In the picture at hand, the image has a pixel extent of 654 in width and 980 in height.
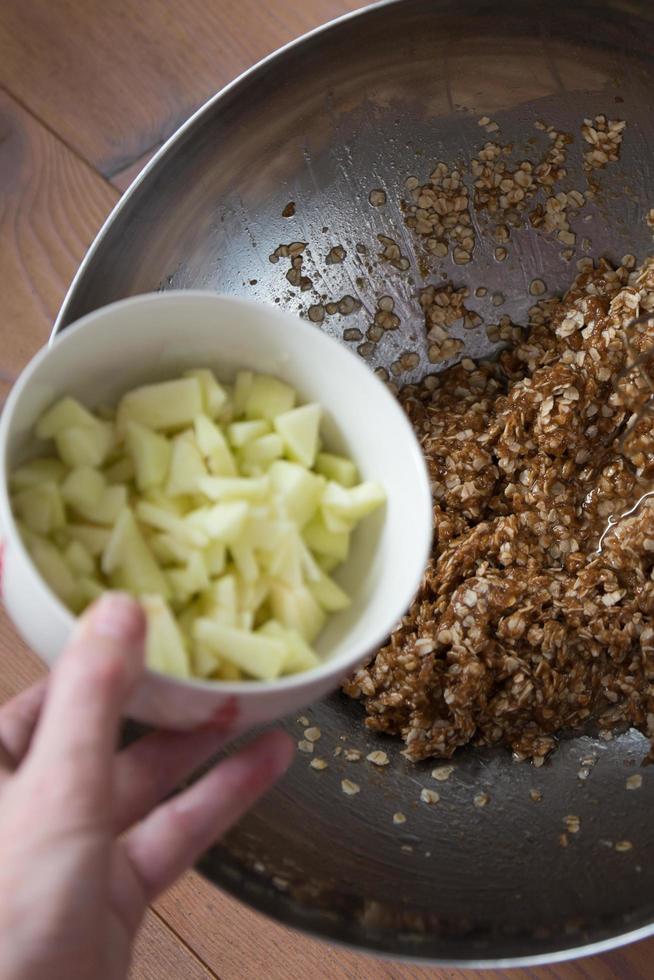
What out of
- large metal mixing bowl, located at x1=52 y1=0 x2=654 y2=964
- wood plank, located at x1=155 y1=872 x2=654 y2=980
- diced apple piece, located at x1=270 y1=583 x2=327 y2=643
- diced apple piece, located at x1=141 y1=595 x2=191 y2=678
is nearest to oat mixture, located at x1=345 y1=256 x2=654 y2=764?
large metal mixing bowl, located at x1=52 y1=0 x2=654 y2=964

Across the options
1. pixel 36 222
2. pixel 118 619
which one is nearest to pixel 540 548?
pixel 118 619

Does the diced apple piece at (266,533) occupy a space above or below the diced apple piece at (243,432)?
below

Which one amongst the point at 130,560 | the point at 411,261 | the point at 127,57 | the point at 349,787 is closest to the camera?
the point at 130,560

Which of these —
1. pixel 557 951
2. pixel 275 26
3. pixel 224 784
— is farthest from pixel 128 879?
pixel 275 26

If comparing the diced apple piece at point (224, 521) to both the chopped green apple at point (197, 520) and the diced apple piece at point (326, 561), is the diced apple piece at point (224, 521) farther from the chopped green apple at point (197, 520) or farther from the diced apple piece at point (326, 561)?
the diced apple piece at point (326, 561)

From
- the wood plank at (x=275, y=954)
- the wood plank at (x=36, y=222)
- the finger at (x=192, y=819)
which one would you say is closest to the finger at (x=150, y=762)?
the finger at (x=192, y=819)

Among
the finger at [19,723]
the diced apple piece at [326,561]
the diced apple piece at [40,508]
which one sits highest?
the diced apple piece at [40,508]

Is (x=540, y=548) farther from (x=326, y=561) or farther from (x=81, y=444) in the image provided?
(x=81, y=444)
